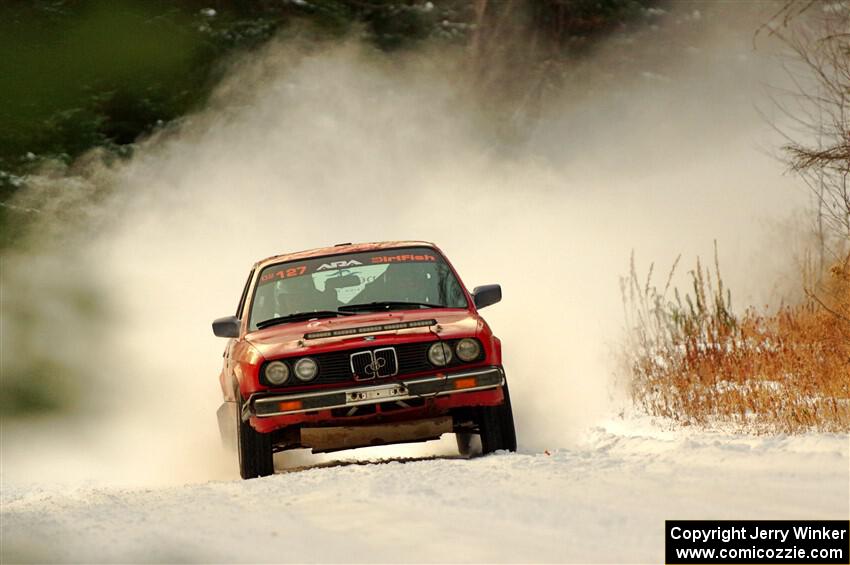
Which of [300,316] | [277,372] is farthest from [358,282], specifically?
[277,372]

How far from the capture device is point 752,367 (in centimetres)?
1247

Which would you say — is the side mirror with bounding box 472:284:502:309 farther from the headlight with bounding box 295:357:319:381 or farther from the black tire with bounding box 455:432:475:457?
the headlight with bounding box 295:357:319:381

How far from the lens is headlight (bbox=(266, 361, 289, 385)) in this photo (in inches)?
390

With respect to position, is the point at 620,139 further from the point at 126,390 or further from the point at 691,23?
the point at 126,390

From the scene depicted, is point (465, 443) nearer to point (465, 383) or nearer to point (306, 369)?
point (465, 383)

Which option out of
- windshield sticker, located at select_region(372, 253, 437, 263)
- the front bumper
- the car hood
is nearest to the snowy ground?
the front bumper

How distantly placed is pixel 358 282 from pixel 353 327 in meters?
1.44

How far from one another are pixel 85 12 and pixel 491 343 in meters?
38.5

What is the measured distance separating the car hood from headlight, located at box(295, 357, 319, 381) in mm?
64

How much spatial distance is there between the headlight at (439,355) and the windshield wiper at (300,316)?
1.06 meters

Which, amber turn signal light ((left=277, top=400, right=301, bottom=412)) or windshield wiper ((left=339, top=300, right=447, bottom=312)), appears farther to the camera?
windshield wiper ((left=339, top=300, right=447, bottom=312))

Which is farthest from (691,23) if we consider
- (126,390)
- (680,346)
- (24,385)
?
(680,346)

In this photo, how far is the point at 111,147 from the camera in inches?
1592

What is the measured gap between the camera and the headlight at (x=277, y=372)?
990 cm
